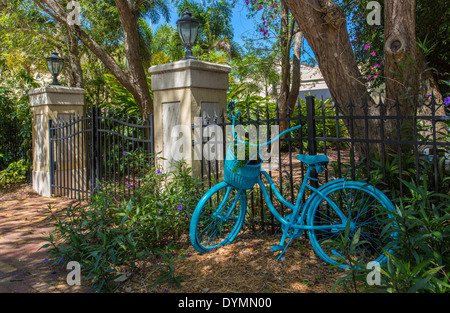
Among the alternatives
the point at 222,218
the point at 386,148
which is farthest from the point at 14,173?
the point at 386,148

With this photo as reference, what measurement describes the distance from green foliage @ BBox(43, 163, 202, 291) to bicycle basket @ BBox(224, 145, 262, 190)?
2.11 ft

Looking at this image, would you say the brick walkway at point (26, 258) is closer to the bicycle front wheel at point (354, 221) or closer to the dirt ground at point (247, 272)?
the dirt ground at point (247, 272)

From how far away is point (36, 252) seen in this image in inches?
152

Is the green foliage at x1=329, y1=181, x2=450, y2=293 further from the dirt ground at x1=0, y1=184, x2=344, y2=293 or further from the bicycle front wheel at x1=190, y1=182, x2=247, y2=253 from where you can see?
the bicycle front wheel at x1=190, y1=182, x2=247, y2=253

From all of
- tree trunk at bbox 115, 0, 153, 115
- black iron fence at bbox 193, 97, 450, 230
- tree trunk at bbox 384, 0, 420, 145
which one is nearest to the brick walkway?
black iron fence at bbox 193, 97, 450, 230

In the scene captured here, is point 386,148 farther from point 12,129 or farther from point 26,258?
point 12,129

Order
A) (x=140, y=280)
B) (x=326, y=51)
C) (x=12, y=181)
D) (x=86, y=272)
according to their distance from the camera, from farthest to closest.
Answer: (x=12, y=181) < (x=326, y=51) < (x=86, y=272) < (x=140, y=280)

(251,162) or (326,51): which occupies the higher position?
(326,51)

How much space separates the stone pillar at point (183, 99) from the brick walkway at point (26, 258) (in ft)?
5.59

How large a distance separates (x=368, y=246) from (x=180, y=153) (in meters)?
2.27

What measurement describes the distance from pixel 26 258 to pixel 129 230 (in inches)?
55.7
